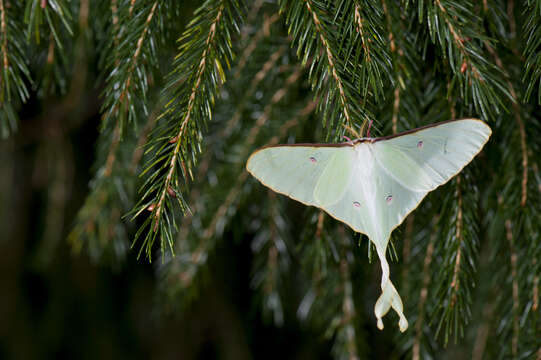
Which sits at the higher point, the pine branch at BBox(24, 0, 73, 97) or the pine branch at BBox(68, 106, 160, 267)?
the pine branch at BBox(24, 0, 73, 97)

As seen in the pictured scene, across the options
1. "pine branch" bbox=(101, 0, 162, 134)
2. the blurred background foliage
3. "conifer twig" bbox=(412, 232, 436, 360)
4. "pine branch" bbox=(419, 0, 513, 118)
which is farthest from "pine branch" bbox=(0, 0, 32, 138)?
"conifer twig" bbox=(412, 232, 436, 360)

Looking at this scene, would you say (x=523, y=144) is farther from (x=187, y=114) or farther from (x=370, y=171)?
(x=187, y=114)

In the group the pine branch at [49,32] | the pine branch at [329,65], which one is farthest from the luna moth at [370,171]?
the pine branch at [49,32]

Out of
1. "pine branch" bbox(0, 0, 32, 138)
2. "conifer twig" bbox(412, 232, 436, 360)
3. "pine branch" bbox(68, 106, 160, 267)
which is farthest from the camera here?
"pine branch" bbox(68, 106, 160, 267)

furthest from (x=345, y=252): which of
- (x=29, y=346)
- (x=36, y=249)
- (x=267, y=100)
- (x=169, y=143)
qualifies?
(x=29, y=346)

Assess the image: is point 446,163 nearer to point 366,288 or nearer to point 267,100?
point 267,100

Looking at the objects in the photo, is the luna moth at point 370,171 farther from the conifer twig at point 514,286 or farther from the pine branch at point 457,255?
the conifer twig at point 514,286

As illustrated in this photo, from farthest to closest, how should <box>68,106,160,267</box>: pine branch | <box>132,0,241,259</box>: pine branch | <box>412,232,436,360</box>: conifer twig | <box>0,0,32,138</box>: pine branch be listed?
<box>68,106,160,267</box>: pine branch < <box>412,232,436,360</box>: conifer twig < <box>0,0,32,138</box>: pine branch < <box>132,0,241,259</box>: pine branch

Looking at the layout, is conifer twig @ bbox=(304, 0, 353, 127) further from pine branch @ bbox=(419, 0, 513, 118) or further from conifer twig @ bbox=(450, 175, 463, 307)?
conifer twig @ bbox=(450, 175, 463, 307)
